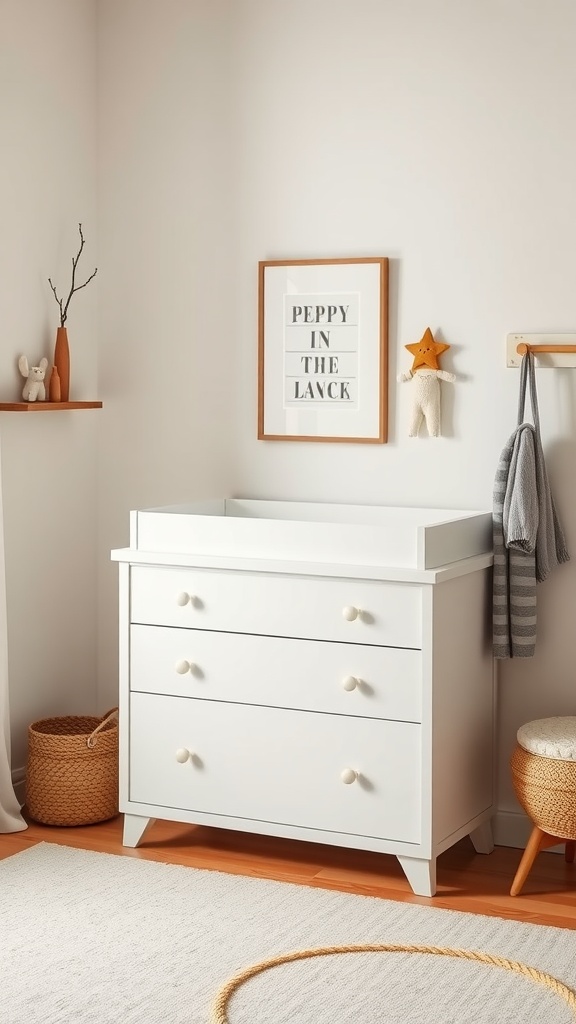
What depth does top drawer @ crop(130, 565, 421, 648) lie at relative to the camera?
2896 millimetres

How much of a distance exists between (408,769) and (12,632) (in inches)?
51.6

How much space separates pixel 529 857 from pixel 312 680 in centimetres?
67

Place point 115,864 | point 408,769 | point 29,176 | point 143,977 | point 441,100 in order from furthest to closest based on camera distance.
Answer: point 29,176
point 441,100
point 115,864
point 408,769
point 143,977

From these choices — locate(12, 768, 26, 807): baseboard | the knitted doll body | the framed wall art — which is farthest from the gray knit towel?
locate(12, 768, 26, 807): baseboard

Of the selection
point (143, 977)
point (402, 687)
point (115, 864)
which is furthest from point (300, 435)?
point (143, 977)

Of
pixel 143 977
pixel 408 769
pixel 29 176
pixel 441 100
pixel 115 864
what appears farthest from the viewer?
pixel 29 176

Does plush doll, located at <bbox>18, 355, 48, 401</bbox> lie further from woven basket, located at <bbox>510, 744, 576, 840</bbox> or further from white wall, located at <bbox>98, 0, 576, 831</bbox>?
woven basket, located at <bbox>510, 744, 576, 840</bbox>

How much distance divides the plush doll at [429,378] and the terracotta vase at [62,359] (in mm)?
1033

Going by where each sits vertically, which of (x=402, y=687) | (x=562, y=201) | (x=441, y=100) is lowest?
(x=402, y=687)

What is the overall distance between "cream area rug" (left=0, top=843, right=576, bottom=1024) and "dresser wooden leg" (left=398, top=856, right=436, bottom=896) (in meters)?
0.10

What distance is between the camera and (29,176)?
3561mm

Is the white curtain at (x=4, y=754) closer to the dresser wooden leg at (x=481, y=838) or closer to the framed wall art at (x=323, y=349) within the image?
the framed wall art at (x=323, y=349)

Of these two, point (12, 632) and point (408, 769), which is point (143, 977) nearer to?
point (408, 769)

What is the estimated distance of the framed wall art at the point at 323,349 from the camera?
344 cm
